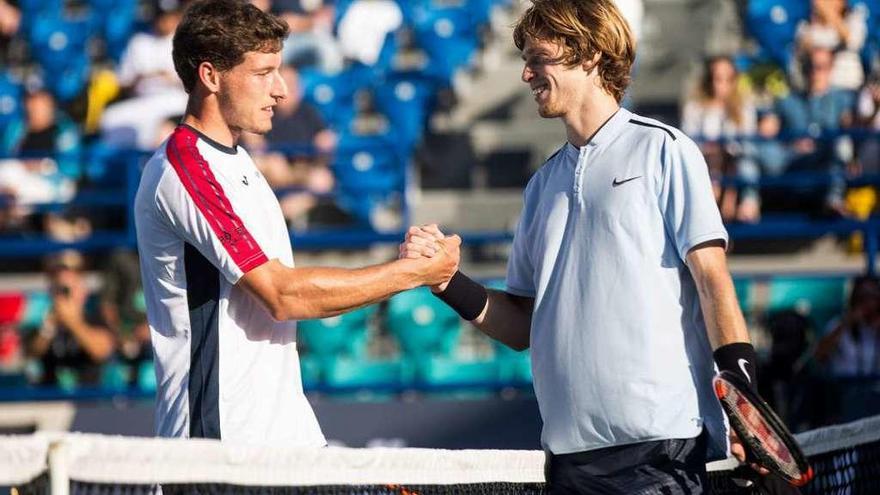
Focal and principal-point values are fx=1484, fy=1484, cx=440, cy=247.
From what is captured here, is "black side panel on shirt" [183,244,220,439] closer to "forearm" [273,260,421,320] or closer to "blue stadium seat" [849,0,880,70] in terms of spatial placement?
"forearm" [273,260,421,320]

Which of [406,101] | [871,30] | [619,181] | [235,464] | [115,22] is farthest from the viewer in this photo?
[115,22]

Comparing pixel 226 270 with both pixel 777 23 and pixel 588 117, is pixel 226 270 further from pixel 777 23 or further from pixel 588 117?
pixel 777 23

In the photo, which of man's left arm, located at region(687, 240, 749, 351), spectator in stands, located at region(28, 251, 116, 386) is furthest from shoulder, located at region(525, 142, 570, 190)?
spectator in stands, located at region(28, 251, 116, 386)

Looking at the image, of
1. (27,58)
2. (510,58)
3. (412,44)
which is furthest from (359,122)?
(27,58)

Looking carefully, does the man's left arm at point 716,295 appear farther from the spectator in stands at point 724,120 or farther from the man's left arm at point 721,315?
the spectator in stands at point 724,120

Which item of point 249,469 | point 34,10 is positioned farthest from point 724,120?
point 249,469

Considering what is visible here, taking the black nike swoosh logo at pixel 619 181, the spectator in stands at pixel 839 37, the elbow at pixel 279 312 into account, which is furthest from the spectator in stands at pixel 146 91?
the black nike swoosh logo at pixel 619 181

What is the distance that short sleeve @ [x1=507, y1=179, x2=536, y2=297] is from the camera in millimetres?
3936

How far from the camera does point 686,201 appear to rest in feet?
11.4

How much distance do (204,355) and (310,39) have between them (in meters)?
8.12

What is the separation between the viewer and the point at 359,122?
38.6 feet

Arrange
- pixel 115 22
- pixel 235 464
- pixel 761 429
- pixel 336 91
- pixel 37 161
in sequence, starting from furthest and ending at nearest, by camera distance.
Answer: pixel 115 22 → pixel 336 91 → pixel 37 161 → pixel 761 429 → pixel 235 464

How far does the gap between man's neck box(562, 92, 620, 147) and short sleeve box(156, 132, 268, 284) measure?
850 millimetres

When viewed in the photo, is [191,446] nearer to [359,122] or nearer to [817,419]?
[817,419]
